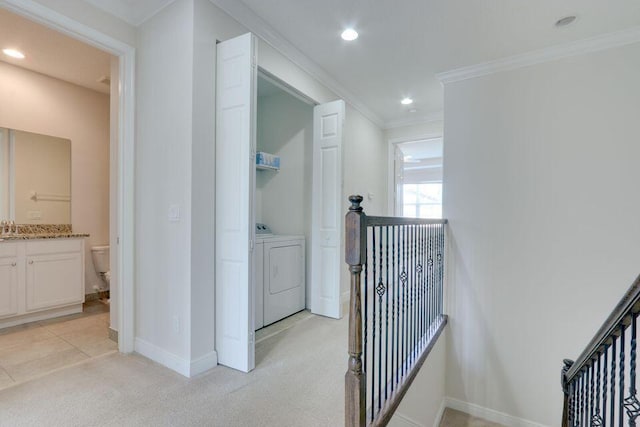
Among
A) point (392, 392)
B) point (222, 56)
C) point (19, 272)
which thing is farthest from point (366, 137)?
point (19, 272)

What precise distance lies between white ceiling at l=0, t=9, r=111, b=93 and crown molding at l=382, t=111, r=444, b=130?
3.76m

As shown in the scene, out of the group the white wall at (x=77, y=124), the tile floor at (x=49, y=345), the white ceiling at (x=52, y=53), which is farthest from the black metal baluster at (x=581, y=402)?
the white wall at (x=77, y=124)

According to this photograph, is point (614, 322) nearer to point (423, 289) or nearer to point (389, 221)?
point (389, 221)

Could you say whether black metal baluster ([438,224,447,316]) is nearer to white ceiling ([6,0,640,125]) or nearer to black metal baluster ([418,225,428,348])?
black metal baluster ([418,225,428,348])

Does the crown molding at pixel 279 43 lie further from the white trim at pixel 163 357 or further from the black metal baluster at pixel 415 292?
the white trim at pixel 163 357

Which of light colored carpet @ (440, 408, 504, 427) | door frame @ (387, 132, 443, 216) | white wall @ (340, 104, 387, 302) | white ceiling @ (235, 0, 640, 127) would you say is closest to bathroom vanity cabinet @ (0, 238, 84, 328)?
white wall @ (340, 104, 387, 302)

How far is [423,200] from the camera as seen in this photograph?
8906mm

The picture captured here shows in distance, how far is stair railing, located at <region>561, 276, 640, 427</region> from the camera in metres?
1.02

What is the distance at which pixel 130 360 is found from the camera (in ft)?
7.84

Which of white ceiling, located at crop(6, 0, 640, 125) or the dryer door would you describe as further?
the dryer door

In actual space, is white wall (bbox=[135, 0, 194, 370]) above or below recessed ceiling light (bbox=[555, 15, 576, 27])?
below

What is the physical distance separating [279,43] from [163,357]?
2.74m

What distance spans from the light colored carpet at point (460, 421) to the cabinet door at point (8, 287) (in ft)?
13.5

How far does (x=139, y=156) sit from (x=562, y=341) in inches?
148
